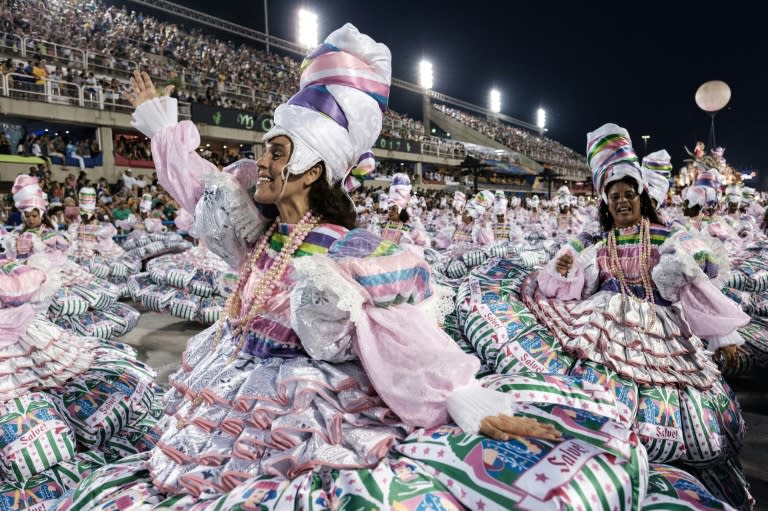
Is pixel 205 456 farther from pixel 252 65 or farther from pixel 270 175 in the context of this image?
pixel 252 65

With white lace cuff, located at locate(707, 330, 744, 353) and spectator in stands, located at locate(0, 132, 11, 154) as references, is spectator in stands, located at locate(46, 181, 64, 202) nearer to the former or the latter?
spectator in stands, located at locate(0, 132, 11, 154)

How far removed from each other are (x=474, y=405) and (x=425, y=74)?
4158 cm

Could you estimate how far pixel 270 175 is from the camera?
5.50ft

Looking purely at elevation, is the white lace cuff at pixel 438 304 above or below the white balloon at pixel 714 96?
below

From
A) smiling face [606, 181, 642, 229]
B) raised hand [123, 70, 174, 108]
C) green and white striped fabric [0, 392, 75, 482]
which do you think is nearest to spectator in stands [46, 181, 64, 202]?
green and white striped fabric [0, 392, 75, 482]

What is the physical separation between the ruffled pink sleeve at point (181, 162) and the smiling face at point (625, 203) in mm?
2216

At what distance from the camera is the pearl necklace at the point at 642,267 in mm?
2709

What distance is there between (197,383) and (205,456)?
0.26 meters

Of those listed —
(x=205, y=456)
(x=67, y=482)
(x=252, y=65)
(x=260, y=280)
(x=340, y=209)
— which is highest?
(x=252, y=65)

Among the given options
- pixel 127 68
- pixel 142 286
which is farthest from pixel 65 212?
pixel 127 68

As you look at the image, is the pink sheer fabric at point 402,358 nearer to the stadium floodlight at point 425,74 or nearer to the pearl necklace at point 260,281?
the pearl necklace at point 260,281

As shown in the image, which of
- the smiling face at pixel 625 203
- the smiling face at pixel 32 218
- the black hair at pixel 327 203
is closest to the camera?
the black hair at pixel 327 203

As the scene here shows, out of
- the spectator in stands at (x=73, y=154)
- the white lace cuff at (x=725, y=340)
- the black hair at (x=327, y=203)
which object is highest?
the spectator in stands at (x=73, y=154)

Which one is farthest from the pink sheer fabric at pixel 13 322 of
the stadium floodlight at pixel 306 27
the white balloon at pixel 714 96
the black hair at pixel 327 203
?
the stadium floodlight at pixel 306 27
